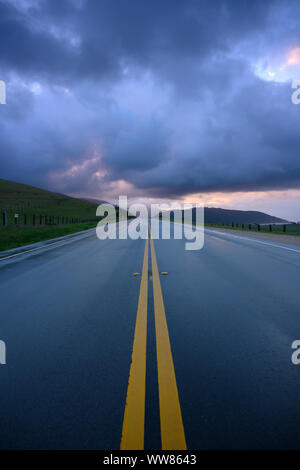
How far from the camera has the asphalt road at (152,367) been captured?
2.17 meters

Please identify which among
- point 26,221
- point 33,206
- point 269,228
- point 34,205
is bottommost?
point 269,228

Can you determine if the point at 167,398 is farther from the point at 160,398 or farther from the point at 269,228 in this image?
the point at 269,228

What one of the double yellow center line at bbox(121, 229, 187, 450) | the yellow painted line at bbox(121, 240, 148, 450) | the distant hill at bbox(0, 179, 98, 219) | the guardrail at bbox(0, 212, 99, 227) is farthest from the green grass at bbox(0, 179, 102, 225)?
the double yellow center line at bbox(121, 229, 187, 450)

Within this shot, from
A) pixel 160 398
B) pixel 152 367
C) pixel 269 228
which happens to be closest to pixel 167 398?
pixel 160 398

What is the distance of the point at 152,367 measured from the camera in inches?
121

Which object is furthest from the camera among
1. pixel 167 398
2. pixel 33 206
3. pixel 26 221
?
pixel 33 206

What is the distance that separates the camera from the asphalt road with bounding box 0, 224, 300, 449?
2172mm

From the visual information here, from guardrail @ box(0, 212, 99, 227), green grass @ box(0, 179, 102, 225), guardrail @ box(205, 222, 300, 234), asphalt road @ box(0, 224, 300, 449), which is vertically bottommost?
asphalt road @ box(0, 224, 300, 449)

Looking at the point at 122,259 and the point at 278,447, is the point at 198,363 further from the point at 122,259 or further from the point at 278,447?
the point at 122,259

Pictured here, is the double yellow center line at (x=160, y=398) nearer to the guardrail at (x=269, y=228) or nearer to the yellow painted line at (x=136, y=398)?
the yellow painted line at (x=136, y=398)

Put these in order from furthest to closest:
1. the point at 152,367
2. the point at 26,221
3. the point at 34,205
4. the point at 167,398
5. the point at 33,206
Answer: the point at 34,205 < the point at 33,206 < the point at 26,221 < the point at 152,367 < the point at 167,398

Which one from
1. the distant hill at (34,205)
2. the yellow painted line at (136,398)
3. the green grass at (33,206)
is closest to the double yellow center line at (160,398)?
the yellow painted line at (136,398)

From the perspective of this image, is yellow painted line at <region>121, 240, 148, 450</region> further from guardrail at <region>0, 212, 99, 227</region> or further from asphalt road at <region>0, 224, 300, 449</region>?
guardrail at <region>0, 212, 99, 227</region>
